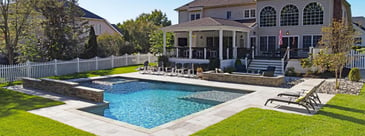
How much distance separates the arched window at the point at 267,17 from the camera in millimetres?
25312

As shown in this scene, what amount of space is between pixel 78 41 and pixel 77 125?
18.5m

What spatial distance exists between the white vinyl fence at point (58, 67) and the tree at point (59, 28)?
2.00 meters

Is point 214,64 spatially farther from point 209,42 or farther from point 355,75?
point 355,75

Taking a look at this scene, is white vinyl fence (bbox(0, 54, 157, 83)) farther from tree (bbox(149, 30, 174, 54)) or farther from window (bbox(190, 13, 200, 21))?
window (bbox(190, 13, 200, 21))

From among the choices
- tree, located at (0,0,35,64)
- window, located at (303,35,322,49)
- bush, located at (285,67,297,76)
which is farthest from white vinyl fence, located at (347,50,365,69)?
tree, located at (0,0,35,64)

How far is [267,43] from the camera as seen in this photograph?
2573cm

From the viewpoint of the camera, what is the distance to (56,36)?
22.8 meters

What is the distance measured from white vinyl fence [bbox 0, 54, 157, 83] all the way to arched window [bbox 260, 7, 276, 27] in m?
12.6

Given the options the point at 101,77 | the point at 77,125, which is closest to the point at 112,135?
the point at 77,125

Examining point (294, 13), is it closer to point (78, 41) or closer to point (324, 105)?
point (324, 105)

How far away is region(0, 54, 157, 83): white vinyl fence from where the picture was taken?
1703 centimetres

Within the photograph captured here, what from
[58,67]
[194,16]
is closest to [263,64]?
[194,16]

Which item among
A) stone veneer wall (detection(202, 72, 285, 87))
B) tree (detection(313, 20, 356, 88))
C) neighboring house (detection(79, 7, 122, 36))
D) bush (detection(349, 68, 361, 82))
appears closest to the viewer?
tree (detection(313, 20, 356, 88))

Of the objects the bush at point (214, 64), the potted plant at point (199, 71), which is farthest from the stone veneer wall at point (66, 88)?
the bush at point (214, 64)
